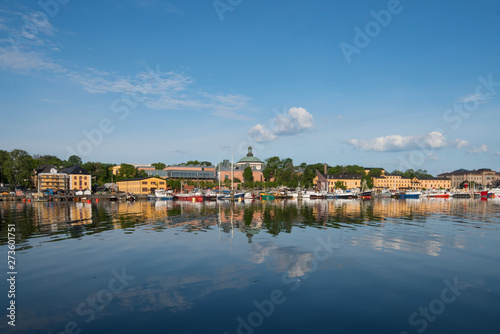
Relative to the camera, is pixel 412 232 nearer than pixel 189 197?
Yes

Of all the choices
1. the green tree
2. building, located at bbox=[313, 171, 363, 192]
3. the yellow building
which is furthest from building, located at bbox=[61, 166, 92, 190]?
building, located at bbox=[313, 171, 363, 192]

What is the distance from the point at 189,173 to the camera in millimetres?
190125

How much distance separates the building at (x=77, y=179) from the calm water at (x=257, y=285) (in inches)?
4671

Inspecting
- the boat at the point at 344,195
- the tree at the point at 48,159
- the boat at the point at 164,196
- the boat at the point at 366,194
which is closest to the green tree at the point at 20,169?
the tree at the point at 48,159

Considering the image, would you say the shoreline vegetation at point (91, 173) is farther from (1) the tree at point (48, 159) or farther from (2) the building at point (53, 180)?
(2) the building at point (53, 180)

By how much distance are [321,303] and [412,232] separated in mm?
20851

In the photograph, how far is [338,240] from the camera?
25.6m

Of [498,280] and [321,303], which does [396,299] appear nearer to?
[321,303]

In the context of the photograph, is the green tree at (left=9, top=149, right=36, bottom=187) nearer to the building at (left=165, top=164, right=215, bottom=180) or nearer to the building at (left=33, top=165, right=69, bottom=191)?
the building at (left=33, top=165, right=69, bottom=191)

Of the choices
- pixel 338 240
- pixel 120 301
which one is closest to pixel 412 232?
pixel 338 240

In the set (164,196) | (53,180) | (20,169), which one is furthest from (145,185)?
(20,169)

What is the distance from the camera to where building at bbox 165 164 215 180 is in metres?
188

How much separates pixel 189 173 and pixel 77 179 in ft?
218

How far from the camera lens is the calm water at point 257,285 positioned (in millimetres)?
11266
